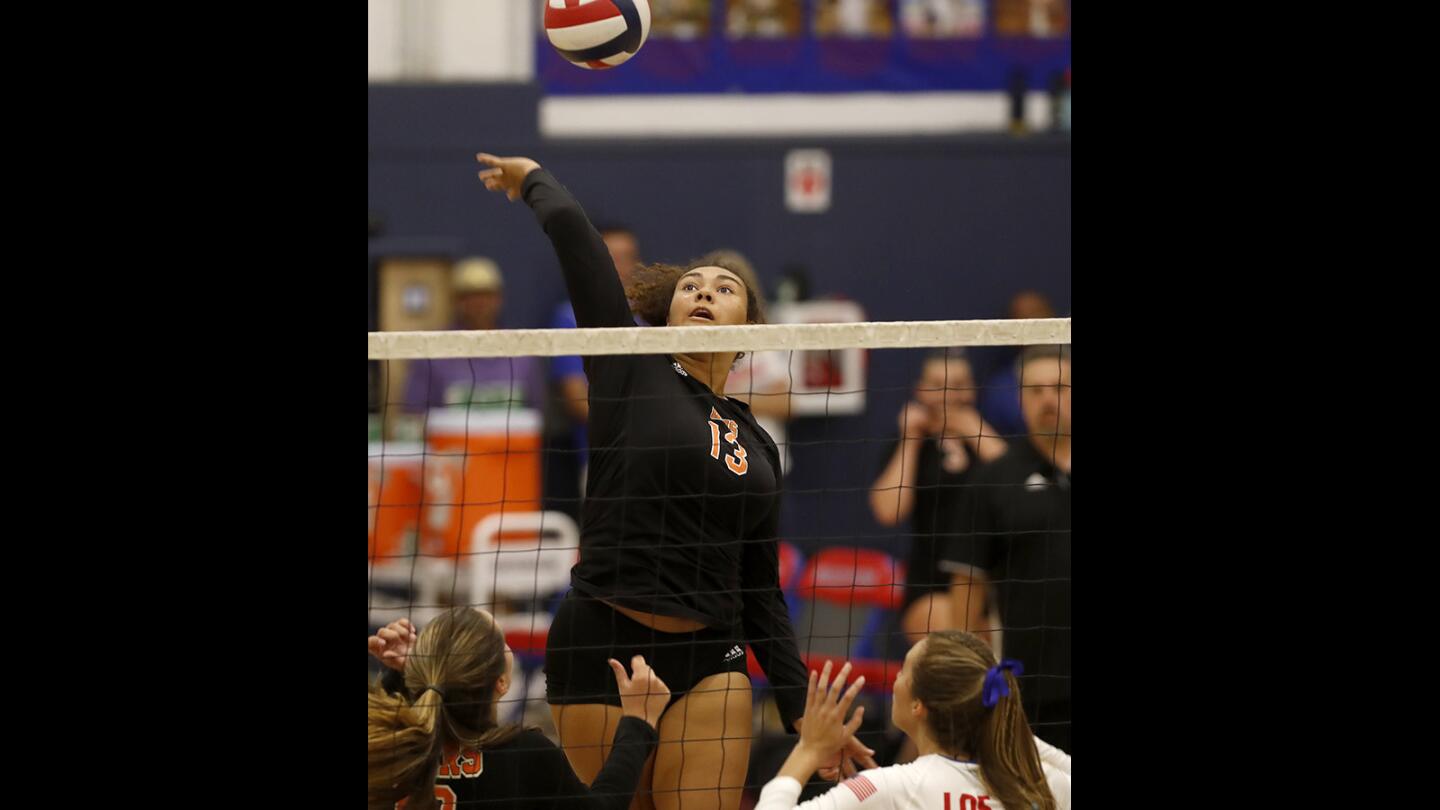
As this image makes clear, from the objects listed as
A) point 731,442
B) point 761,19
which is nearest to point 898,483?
point 731,442

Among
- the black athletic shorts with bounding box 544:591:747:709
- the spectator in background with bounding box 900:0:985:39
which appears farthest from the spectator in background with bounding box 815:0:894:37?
the black athletic shorts with bounding box 544:591:747:709

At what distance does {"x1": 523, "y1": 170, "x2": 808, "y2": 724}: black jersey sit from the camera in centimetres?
420

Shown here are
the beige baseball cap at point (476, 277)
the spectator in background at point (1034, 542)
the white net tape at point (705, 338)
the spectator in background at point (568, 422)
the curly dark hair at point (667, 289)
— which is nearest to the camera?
the white net tape at point (705, 338)

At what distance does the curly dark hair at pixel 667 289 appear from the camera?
4.57m

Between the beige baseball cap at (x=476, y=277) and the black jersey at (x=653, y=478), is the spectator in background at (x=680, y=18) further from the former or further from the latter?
the black jersey at (x=653, y=478)

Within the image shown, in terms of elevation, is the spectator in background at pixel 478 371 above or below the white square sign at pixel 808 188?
below

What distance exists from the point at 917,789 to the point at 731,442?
1051 mm

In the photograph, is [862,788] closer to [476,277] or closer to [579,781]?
[579,781]

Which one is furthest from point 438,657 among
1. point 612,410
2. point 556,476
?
point 556,476

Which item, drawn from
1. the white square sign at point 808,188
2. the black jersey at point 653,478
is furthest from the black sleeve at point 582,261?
the white square sign at point 808,188

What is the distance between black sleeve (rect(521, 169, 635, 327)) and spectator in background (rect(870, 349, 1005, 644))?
174 centimetres

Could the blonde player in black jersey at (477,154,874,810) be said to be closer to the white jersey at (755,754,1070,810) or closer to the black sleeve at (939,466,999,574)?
the white jersey at (755,754,1070,810)

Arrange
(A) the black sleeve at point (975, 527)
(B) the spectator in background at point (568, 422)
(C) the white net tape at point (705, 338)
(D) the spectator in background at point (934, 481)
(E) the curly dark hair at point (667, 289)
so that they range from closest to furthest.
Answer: (C) the white net tape at point (705, 338)
(E) the curly dark hair at point (667, 289)
(A) the black sleeve at point (975, 527)
(D) the spectator in background at point (934, 481)
(B) the spectator in background at point (568, 422)
